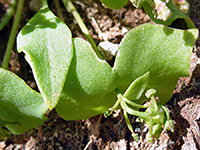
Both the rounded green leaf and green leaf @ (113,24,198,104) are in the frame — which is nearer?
green leaf @ (113,24,198,104)

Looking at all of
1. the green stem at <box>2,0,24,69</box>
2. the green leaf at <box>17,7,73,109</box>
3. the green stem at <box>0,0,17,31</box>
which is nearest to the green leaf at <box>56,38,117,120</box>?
the green leaf at <box>17,7,73,109</box>

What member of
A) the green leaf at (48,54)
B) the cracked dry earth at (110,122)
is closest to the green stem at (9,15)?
the cracked dry earth at (110,122)

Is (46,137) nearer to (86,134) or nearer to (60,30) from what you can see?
(86,134)

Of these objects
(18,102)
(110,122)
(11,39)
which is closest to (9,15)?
(11,39)

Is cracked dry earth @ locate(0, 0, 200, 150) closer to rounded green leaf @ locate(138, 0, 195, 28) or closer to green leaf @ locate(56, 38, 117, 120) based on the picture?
rounded green leaf @ locate(138, 0, 195, 28)

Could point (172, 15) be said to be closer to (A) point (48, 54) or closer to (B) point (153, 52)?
(B) point (153, 52)

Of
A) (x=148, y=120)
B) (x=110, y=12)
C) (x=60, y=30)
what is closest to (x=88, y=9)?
(x=110, y=12)
